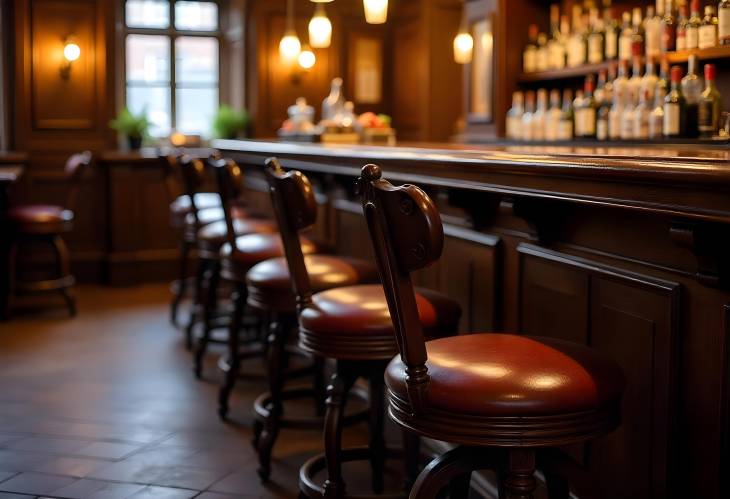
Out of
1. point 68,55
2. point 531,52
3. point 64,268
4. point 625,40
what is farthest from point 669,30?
point 68,55

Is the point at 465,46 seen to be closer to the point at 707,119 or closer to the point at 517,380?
the point at 707,119

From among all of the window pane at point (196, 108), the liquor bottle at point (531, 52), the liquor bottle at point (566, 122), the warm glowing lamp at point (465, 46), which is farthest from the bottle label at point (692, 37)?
the window pane at point (196, 108)

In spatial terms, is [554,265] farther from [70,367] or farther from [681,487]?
[70,367]

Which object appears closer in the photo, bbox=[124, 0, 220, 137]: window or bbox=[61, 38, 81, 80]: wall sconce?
bbox=[61, 38, 81, 80]: wall sconce

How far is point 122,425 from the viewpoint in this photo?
396 centimetres

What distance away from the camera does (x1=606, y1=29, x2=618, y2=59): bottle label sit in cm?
532

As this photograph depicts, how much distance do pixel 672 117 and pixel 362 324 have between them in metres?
2.61

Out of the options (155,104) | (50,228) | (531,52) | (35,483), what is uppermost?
(531,52)

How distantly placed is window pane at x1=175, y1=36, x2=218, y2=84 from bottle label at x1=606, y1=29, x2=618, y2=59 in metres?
→ 4.51

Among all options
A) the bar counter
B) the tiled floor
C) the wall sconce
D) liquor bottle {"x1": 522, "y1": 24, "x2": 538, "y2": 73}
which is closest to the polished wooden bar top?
the bar counter

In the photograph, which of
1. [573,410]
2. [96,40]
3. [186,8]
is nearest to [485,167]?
[573,410]

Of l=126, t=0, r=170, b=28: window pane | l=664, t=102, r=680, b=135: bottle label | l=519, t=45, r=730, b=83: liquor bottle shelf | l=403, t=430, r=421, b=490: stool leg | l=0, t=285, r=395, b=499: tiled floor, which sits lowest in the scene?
l=0, t=285, r=395, b=499: tiled floor

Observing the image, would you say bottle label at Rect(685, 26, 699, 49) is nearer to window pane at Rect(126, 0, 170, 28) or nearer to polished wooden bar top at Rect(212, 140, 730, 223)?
polished wooden bar top at Rect(212, 140, 730, 223)

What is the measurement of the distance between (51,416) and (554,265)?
2.51 metres
